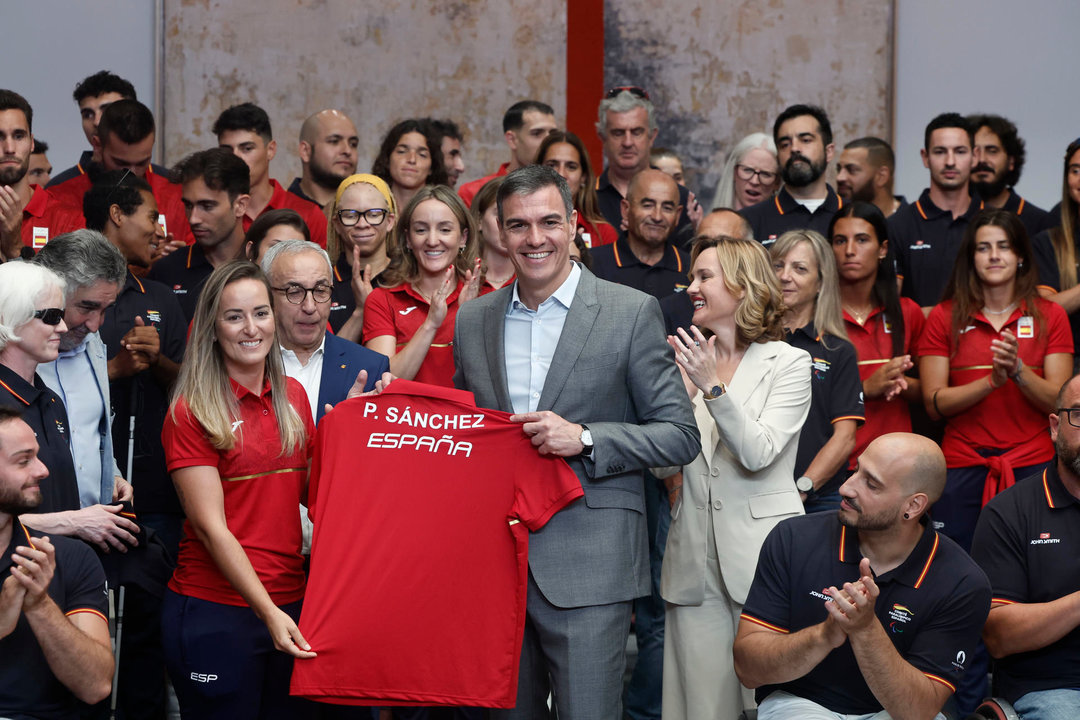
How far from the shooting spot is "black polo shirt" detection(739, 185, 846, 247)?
19.6 feet

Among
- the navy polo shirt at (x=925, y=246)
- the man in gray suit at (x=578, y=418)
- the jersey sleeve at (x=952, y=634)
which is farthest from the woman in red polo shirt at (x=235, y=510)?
the navy polo shirt at (x=925, y=246)

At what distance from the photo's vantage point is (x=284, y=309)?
3900 mm

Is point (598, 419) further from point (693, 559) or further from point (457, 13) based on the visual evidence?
point (457, 13)

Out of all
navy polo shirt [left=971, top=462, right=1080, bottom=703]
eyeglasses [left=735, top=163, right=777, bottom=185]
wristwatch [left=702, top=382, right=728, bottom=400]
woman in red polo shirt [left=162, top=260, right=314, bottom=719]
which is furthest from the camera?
eyeglasses [left=735, top=163, right=777, bottom=185]

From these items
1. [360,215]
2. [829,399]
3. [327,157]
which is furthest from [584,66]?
[829,399]

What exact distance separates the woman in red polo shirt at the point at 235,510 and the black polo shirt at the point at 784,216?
3.06 meters

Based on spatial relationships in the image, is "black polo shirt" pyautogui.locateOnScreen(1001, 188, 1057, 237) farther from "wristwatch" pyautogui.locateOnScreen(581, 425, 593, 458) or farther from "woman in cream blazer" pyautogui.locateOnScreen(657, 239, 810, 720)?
"wristwatch" pyautogui.locateOnScreen(581, 425, 593, 458)

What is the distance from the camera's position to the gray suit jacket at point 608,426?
3195mm

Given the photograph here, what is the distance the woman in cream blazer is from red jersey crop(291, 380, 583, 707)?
0.69 metres

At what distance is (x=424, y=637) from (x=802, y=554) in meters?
1.05

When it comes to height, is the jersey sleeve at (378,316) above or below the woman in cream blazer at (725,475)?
above

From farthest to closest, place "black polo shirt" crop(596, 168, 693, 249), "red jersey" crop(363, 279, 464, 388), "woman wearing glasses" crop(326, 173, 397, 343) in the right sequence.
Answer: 1. "black polo shirt" crop(596, 168, 693, 249)
2. "woman wearing glasses" crop(326, 173, 397, 343)
3. "red jersey" crop(363, 279, 464, 388)

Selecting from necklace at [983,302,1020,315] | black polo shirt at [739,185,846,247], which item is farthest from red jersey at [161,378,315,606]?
black polo shirt at [739,185,846,247]

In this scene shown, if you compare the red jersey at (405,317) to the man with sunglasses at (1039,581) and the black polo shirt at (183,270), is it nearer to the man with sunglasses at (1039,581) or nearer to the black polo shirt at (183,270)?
the black polo shirt at (183,270)
